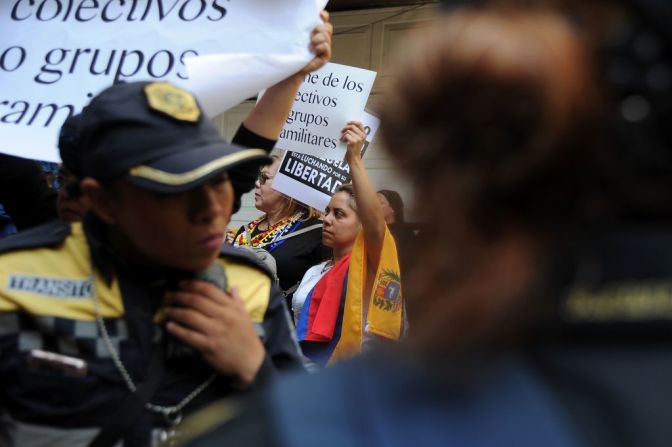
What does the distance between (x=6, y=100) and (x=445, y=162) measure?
1946mm

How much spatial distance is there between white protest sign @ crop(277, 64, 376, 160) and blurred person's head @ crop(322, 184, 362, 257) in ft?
1.21

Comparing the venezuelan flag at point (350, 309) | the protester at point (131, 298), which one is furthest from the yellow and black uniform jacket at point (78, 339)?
the venezuelan flag at point (350, 309)

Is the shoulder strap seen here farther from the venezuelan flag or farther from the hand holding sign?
the hand holding sign

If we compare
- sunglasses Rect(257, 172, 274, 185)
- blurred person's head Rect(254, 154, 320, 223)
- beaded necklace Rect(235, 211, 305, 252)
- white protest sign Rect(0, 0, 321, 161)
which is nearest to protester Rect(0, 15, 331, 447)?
white protest sign Rect(0, 0, 321, 161)

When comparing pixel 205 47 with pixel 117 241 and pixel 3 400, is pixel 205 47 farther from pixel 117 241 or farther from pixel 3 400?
pixel 3 400

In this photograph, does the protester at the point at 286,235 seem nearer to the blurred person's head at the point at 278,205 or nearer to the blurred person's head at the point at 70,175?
the blurred person's head at the point at 278,205

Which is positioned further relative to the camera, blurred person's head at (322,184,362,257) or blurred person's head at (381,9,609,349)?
blurred person's head at (322,184,362,257)

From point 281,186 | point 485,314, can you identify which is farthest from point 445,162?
point 281,186

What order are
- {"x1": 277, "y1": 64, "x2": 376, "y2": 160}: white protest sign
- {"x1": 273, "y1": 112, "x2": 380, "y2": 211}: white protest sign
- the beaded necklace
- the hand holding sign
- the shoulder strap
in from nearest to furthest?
the shoulder strap < the hand holding sign < {"x1": 277, "y1": 64, "x2": 376, "y2": 160}: white protest sign < {"x1": 273, "y1": 112, "x2": 380, "y2": 211}: white protest sign < the beaded necklace

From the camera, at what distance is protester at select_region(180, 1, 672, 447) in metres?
0.59

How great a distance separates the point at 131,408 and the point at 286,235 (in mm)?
3045

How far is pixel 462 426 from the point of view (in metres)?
0.61

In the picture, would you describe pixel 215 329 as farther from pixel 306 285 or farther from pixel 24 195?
pixel 306 285

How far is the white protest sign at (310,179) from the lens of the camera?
415 cm
